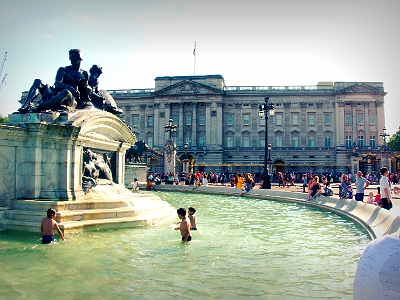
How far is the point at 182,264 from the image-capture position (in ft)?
21.3

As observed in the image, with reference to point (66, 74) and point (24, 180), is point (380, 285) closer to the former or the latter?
point (24, 180)

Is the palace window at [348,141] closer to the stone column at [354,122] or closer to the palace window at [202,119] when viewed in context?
the stone column at [354,122]

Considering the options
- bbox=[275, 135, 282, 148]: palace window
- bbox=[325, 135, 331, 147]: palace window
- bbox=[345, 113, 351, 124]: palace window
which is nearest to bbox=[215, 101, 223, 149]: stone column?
bbox=[275, 135, 282, 148]: palace window

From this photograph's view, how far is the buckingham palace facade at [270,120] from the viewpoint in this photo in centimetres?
7025

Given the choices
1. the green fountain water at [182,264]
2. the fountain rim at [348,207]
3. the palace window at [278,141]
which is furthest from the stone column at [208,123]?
the green fountain water at [182,264]

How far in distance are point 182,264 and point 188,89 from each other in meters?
66.8

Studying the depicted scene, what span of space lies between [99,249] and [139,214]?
2831 millimetres

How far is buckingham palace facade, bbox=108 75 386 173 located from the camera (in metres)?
70.2

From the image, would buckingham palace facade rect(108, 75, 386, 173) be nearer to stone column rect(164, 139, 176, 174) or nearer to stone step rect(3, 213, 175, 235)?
stone column rect(164, 139, 176, 174)

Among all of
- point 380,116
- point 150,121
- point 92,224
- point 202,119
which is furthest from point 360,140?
point 92,224

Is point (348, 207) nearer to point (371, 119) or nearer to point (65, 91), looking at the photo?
point (65, 91)

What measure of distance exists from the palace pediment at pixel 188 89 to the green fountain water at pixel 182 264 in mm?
62459

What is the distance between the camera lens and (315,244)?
334 inches

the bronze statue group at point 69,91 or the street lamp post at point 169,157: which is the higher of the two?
the bronze statue group at point 69,91
